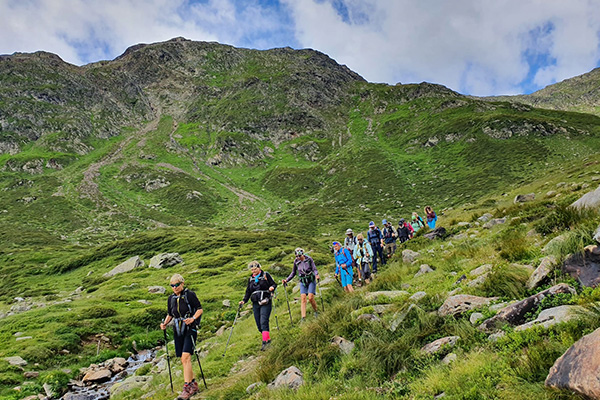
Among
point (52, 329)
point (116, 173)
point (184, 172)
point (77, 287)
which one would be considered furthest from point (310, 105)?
point (52, 329)

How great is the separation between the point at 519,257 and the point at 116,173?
12082 cm

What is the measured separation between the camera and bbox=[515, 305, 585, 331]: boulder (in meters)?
4.39

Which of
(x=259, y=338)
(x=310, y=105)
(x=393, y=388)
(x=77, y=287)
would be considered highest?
(x=310, y=105)

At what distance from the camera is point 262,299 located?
1001cm

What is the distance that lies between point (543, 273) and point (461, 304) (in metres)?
1.75

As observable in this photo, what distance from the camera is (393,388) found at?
4.92 metres

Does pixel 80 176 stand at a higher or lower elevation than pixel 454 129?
higher

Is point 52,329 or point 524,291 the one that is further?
point 52,329

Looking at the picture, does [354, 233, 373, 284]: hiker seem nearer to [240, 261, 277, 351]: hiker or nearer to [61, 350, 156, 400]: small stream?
[240, 261, 277, 351]: hiker

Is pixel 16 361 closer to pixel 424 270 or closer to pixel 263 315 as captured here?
pixel 263 315

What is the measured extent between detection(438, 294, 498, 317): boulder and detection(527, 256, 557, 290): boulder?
2.60 feet

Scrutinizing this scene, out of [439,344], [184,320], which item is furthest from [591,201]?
[184,320]

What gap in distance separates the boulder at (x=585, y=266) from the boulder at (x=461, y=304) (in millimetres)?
1491

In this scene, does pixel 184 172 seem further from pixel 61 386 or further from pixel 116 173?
pixel 61 386
